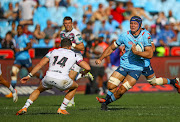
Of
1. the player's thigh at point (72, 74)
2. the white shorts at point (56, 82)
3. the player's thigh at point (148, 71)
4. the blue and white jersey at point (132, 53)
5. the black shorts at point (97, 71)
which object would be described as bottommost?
the black shorts at point (97, 71)

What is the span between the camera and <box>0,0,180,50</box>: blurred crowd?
817 inches

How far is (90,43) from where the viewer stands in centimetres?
2005

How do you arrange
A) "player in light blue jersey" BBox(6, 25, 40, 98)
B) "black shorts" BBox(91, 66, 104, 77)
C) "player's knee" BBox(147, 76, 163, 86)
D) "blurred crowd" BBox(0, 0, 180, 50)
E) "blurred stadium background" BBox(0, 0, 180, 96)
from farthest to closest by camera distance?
"blurred crowd" BBox(0, 0, 180, 50)
"blurred stadium background" BBox(0, 0, 180, 96)
"black shorts" BBox(91, 66, 104, 77)
"player in light blue jersey" BBox(6, 25, 40, 98)
"player's knee" BBox(147, 76, 163, 86)

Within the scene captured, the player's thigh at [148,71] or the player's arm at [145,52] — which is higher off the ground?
the player's arm at [145,52]

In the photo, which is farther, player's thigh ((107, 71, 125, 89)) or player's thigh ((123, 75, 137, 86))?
player's thigh ((107, 71, 125, 89))

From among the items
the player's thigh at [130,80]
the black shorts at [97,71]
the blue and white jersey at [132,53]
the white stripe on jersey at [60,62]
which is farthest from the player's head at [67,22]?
the black shorts at [97,71]

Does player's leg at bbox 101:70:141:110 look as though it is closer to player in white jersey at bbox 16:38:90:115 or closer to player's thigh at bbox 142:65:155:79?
player's thigh at bbox 142:65:155:79

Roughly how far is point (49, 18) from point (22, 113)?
573 inches

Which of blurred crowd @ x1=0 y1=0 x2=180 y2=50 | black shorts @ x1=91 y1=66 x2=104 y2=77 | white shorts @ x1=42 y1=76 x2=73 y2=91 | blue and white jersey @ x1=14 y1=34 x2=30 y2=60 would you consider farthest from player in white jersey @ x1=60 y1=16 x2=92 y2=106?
blurred crowd @ x1=0 y1=0 x2=180 y2=50

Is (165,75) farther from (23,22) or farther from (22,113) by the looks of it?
(22,113)

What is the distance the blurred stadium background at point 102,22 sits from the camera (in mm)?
18609

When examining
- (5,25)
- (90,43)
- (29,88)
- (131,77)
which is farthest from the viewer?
(5,25)

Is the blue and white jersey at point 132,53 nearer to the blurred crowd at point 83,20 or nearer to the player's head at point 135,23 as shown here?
the player's head at point 135,23

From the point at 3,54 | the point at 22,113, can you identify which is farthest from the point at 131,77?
the point at 3,54
